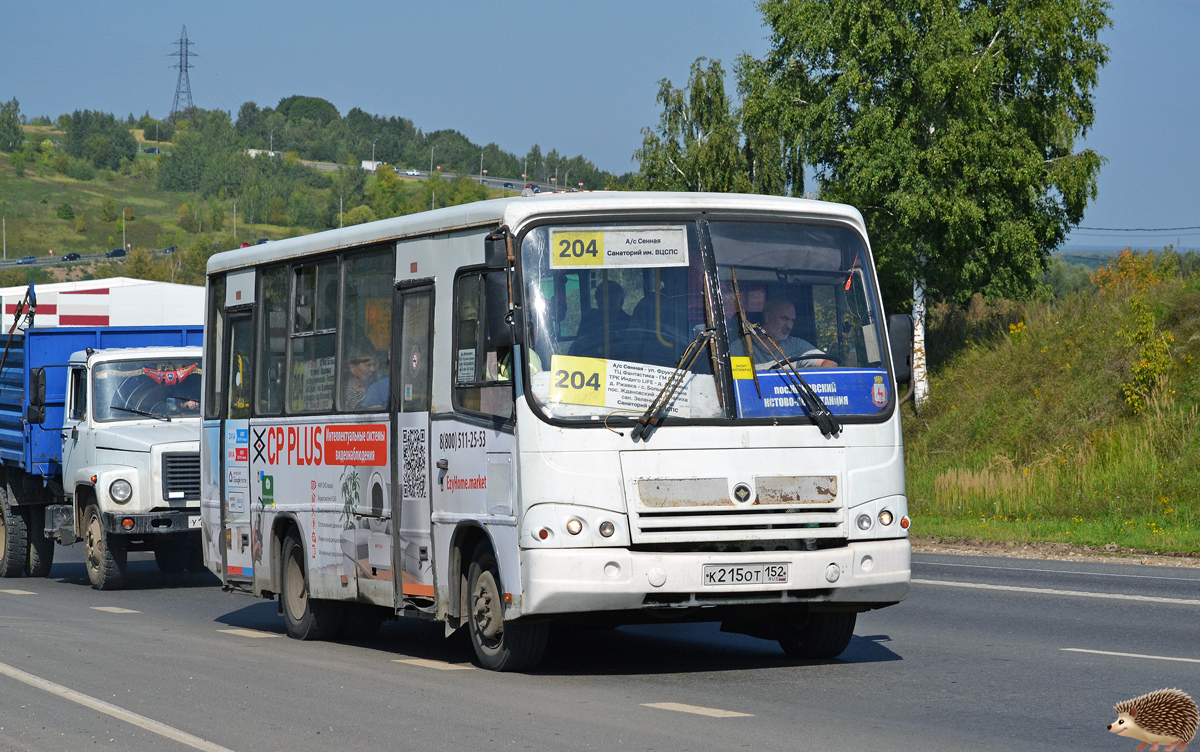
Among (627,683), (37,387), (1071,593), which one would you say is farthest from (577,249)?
(37,387)

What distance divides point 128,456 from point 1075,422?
57.3 feet

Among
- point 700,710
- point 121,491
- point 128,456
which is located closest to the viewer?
point 700,710

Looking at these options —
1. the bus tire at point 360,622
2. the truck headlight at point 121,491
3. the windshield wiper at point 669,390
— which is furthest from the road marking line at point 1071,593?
the truck headlight at point 121,491

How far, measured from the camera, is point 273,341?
521 inches

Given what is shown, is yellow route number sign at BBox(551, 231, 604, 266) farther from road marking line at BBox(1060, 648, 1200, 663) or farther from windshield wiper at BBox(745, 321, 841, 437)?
road marking line at BBox(1060, 648, 1200, 663)

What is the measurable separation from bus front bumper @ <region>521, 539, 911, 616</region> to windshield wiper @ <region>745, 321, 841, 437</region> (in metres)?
0.78

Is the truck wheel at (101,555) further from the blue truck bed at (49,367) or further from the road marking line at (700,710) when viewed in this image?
the road marking line at (700,710)

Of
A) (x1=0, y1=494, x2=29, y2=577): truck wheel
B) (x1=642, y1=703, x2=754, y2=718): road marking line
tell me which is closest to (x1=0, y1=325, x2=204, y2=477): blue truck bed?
(x1=0, y1=494, x2=29, y2=577): truck wheel

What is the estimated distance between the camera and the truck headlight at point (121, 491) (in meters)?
18.1

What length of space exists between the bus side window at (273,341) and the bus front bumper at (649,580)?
178 inches

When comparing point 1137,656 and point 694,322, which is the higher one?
point 694,322

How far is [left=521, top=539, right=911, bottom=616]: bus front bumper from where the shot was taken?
29.8 ft

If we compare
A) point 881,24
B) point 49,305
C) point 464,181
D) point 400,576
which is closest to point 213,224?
point 464,181

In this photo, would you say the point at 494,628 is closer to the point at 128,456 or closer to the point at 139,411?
the point at 128,456
